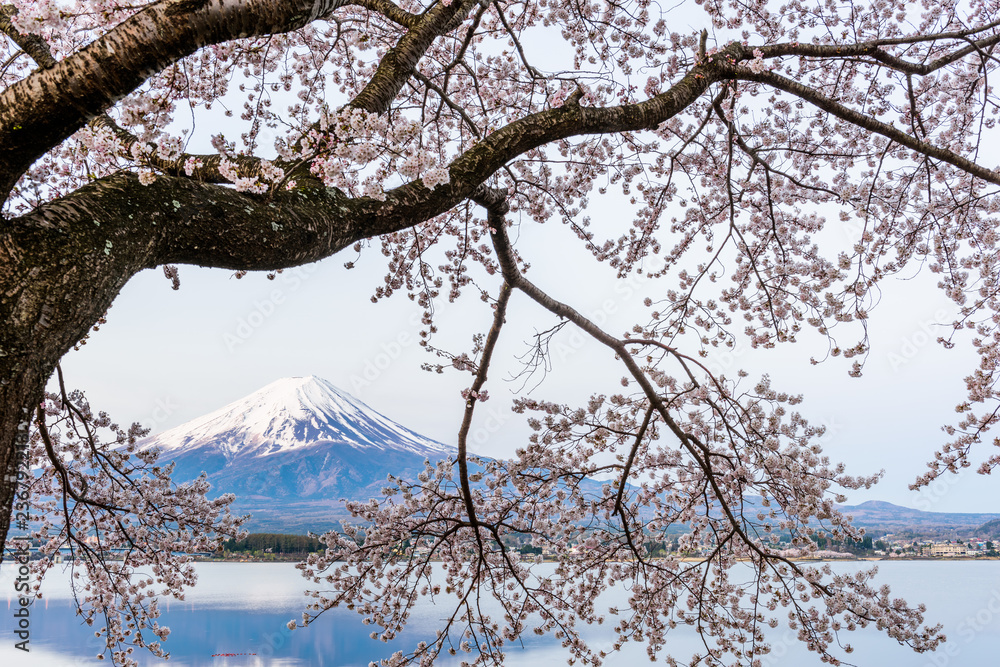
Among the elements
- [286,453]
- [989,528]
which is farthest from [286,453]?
[989,528]

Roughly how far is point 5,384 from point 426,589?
309cm

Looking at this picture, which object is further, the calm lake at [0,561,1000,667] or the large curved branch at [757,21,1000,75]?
the calm lake at [0,561,1000,667]

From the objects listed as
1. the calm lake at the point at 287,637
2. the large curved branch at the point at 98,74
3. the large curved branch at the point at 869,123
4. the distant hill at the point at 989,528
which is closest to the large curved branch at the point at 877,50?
the large curved branch at the point at 869,123

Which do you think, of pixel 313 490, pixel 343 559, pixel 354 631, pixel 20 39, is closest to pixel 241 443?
pixel 313 490

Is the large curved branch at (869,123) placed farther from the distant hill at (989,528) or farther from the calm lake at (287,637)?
the calm lake at (287,637)

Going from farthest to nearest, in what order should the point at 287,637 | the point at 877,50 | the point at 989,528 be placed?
the point at 287,637 → the point at 989,528 → the point at 877,50

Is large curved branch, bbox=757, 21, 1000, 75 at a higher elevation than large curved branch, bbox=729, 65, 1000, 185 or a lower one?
higher

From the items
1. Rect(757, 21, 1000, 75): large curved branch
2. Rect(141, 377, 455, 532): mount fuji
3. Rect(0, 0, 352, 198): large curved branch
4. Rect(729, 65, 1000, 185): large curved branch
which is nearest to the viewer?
Rect(0, 0, 352, 198): large curved branch

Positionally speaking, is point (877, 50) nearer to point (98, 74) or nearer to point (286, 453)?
point (98, 74)

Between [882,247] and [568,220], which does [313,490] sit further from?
[882,247]

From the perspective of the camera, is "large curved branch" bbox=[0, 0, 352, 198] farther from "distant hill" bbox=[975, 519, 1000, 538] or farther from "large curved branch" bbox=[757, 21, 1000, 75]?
"distant hill" bbox=[975, 519, 1000, 538]

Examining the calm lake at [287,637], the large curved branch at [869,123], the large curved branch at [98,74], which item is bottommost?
the calm lake at [287,637]

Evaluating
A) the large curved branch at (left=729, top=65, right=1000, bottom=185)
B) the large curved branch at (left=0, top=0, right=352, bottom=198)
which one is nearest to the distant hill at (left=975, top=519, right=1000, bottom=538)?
the large curved branch at (left=729, top=65, right=1000, bottom=185)

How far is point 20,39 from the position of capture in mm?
2725
